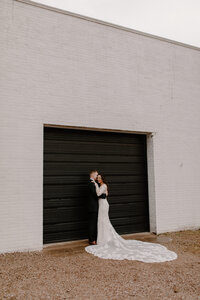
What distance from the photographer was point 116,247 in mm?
6188

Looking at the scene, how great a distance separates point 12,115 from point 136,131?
3477 millimetres

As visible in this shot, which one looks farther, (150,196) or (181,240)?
(150,196)

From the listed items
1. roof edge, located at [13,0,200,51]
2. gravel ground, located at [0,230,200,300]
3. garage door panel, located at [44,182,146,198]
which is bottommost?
gravel ground, located at [0,230,200,300]

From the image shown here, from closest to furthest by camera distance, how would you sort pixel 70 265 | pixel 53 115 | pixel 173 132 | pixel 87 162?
1. pixel 70 265
2. pixel 53 115
3. pixel 87 162
4. pixel 173 132

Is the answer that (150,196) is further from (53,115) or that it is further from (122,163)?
(53,115)

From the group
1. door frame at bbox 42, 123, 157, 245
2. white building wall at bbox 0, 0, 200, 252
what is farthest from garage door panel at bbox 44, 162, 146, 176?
white building wall at bbox 0, 0, 200, 252

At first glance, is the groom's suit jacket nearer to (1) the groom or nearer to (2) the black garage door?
(1) the groom

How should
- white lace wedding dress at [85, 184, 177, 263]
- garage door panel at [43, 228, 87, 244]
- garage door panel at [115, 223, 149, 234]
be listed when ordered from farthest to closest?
garage door panel at [115, 223, 149, 234] → garage door panel at [43, 228, 87, 244] → white lace wedding dress at [85, 184, 177, 263]

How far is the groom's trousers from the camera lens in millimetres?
6703

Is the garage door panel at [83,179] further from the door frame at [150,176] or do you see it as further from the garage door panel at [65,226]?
the garage door panel at [65,226]

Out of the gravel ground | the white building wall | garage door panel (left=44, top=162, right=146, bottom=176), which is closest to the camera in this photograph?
the gravel ground

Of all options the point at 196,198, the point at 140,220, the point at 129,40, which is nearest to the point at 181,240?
the point at 140,220

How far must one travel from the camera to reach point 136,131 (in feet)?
25.8

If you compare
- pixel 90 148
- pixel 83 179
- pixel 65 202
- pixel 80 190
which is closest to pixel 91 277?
pixel 65 202
